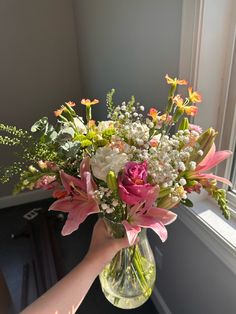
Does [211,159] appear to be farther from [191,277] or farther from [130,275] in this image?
[191,277]

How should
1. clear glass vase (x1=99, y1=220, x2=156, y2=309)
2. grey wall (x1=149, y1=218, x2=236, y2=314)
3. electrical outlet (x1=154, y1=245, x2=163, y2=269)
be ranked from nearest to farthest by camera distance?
clear glass vase (x1=99, y1=220, x2=156, y2=309) → grey wall (x1=149, y1=218, x2=236, y2=314) → electrical outlet (x1=154, y1=245, x2=163, y2=269)

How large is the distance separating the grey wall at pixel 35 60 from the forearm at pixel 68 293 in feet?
5.36

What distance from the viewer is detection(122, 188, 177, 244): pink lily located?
583mm

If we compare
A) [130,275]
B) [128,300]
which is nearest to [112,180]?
[130,275]

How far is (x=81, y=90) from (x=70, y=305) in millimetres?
1755

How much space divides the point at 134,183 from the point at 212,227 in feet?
1.73

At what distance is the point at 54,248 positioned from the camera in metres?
1.76

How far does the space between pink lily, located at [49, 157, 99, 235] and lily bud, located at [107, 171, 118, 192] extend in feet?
0.14

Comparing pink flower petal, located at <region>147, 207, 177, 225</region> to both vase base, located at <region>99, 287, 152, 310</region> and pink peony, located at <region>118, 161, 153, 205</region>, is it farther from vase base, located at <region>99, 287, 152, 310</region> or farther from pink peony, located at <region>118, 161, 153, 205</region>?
vase base, located at <region>99, 287, 152, 310</region>

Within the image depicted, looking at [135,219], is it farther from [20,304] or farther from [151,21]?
[20,304]

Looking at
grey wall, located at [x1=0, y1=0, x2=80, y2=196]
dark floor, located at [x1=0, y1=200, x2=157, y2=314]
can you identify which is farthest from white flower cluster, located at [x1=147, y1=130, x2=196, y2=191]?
grey wall, located at [x1=0, y1=0, x2=80, y2=196]

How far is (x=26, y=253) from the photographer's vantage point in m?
1.81

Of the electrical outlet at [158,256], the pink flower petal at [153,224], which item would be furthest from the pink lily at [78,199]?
the electrical outlet at [158,256]

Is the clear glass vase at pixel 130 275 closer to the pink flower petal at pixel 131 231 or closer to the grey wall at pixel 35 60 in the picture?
the pink flower petal at pixel 131 231
